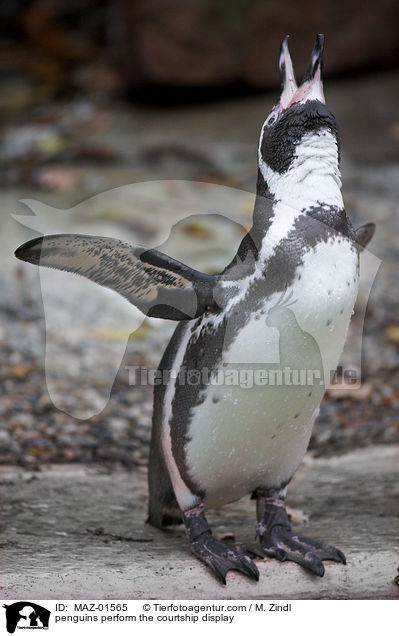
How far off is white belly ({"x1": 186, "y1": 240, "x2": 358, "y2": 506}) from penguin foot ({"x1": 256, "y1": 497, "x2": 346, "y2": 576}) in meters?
0.09

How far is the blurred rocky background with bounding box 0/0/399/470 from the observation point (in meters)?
2.70

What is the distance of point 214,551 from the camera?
1.62 meters

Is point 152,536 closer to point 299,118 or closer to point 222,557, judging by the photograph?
point 222,557

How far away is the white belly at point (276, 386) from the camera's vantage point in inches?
58.2

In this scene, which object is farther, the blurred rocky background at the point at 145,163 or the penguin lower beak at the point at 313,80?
the blurred rocky background at the point at 145,163

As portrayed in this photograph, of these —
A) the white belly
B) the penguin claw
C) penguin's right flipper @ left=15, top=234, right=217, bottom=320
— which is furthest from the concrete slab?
penguin's right flipper @ left=15, top=234, right=217, bottom=320

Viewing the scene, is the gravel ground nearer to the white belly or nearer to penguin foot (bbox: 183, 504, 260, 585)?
the white belly

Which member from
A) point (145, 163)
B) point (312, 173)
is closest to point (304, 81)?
point (312, 173)

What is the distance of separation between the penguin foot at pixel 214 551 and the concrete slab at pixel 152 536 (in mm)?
17
